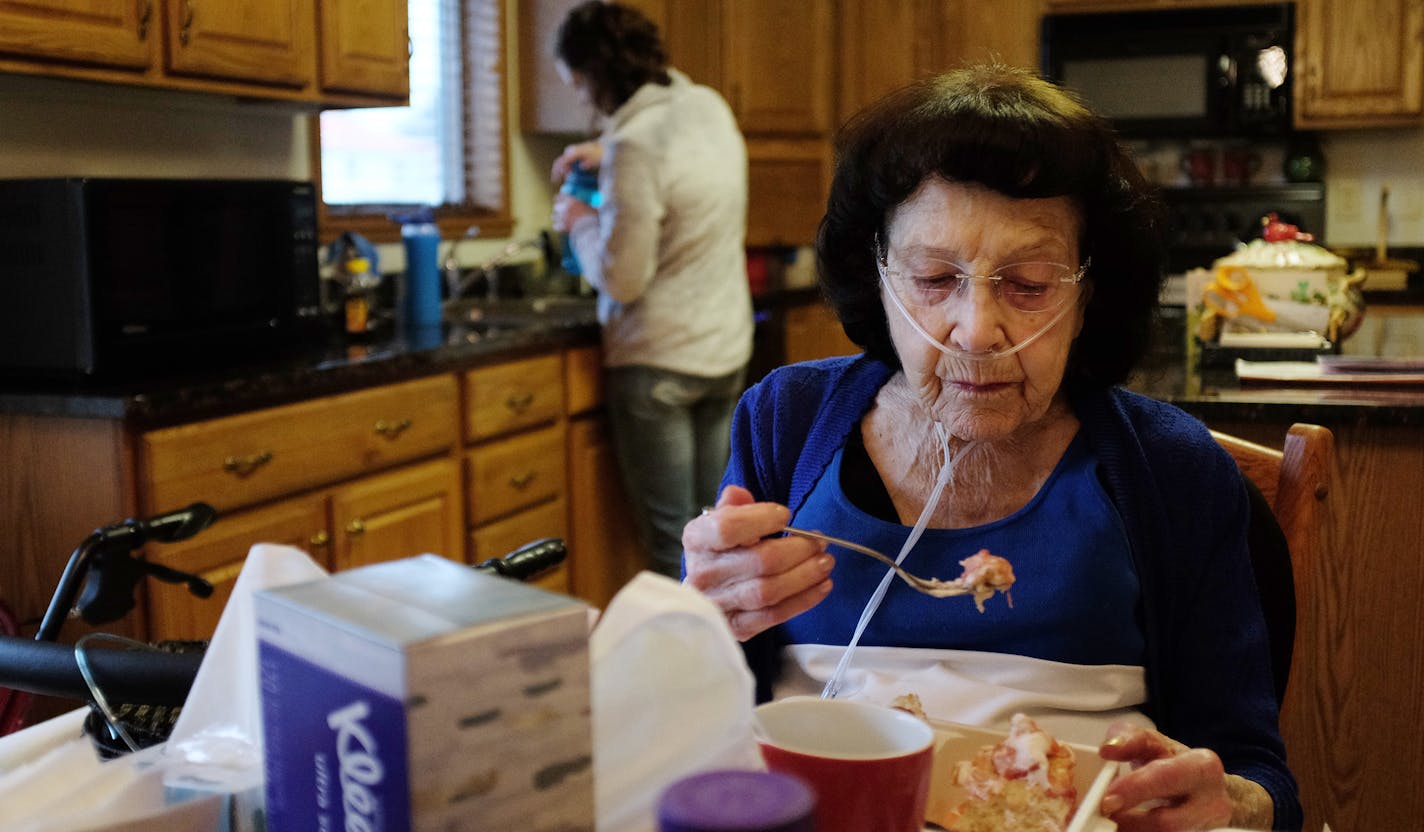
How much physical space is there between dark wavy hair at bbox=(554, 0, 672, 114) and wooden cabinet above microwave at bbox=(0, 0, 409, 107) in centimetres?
40

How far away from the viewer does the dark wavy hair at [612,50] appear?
10.6 feet

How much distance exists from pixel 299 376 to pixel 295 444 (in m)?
0.12

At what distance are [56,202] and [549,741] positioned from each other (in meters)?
2.06

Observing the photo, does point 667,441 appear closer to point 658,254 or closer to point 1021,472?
point 658,254

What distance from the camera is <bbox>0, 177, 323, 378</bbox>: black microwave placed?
7.35 feet

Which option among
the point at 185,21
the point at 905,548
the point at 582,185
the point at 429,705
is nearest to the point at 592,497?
the point at 582,185

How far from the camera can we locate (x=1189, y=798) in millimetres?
822

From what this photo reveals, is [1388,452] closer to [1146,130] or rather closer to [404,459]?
[404,459]

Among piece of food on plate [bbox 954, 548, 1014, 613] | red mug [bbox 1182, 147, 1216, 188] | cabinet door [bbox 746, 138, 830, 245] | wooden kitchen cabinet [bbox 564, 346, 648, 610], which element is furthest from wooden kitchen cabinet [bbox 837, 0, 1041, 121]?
piece of food on plate [bbox 954, 548, 1014, 613]

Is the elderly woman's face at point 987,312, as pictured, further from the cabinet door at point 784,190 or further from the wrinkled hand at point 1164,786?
the cabinet door at point 784,190

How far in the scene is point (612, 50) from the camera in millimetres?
3250

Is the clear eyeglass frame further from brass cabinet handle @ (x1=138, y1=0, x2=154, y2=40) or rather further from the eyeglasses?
brass cabinet handle @ (x1=138, y1=0, x2=154, y2=40)

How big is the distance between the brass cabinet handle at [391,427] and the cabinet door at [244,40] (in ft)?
2.42

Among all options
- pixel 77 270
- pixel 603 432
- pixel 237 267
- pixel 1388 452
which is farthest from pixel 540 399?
pixel 1388 452
